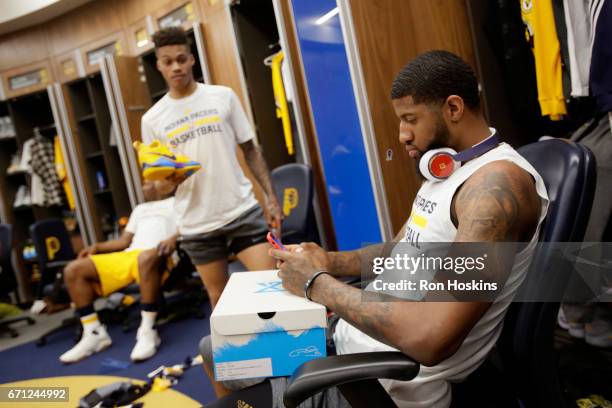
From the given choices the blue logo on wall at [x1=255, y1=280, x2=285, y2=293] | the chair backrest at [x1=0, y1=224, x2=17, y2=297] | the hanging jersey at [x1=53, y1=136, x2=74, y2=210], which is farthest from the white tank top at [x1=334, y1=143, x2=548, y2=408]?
the hanging jersey at [x1=53, y1=136, x2=74, y2=210]

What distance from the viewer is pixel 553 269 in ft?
2.69

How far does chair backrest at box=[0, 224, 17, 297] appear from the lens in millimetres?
3541

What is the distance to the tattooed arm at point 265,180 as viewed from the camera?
204 centimetres

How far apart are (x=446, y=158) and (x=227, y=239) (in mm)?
1276

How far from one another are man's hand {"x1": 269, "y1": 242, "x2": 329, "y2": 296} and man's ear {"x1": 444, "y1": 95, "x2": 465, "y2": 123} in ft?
1.50

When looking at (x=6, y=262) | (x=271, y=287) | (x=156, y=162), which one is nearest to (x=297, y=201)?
(x=156, y=162)

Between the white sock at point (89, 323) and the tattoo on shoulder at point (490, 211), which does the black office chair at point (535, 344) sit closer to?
the tattoo on shoulder at point (490, 211)

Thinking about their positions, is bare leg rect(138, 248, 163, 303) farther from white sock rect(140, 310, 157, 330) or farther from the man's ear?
the man's ear

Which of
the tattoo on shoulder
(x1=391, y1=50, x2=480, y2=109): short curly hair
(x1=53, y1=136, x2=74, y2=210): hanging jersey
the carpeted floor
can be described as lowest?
the carpeted floor

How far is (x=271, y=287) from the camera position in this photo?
105 centimetres

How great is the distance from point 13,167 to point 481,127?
18.7 ft

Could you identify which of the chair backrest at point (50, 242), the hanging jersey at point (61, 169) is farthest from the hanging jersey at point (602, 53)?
the hanging jersey at point (61, 169)

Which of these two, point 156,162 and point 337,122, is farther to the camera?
point 337,122

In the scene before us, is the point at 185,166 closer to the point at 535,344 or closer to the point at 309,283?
the point at 309,283
